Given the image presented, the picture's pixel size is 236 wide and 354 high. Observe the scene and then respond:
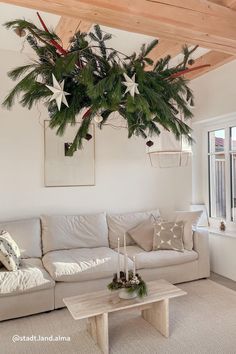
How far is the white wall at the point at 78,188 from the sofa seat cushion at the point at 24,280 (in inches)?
39.1

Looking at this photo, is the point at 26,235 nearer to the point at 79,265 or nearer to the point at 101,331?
the point at 79,265

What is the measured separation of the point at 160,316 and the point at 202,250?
1449 mm

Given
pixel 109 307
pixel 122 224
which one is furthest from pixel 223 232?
pixel 109 307

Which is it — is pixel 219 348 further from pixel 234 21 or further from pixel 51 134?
pixel 51 134

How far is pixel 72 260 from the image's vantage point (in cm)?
305

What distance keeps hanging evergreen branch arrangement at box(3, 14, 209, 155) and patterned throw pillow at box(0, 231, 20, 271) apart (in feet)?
6.57

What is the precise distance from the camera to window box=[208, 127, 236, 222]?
395 centimetres

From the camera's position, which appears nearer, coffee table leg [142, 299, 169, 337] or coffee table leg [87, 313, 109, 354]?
coffee table leg [87, 313, 109, 354]

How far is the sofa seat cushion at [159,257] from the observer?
127 inches

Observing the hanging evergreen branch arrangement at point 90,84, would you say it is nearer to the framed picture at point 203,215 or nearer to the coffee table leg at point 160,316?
the coffee table leg at point 160,316

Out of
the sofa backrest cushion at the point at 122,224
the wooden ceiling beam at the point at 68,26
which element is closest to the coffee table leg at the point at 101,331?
the sofa backrest cushion at the point at 122,224

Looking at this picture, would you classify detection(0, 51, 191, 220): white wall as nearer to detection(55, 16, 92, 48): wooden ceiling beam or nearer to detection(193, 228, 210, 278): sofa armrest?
detection(193, 228, 210, 278): sofa armrest

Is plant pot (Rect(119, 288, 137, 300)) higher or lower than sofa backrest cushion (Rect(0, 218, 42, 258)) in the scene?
lower

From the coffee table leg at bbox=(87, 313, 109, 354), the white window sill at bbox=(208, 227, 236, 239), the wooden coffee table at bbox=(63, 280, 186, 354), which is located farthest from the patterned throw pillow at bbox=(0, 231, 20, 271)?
the white window sill at bbox=(208, 227, 236, 239)
